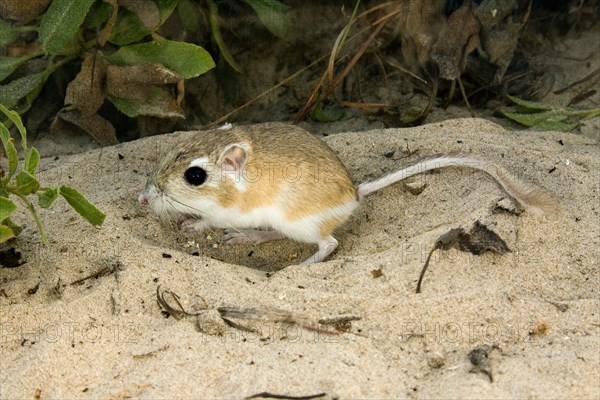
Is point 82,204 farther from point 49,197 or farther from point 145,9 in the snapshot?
point 145,9

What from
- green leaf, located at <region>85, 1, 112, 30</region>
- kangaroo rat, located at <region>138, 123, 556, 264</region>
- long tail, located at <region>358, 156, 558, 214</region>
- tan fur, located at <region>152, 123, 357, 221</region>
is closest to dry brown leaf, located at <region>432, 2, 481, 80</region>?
long tail, located at <region>358, 156, 558, 214</region>

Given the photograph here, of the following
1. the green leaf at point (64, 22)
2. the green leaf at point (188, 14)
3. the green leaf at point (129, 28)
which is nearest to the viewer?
the green leaf at point (64, 22)

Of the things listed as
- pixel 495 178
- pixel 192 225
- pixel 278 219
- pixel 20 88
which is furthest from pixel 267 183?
pixel 20 88

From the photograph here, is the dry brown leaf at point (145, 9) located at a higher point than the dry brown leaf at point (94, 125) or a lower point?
higher

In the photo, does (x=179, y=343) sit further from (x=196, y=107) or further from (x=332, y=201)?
(x=196, y=107)

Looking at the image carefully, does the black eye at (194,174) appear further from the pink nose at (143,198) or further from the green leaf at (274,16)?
the green leaf at (274,16)

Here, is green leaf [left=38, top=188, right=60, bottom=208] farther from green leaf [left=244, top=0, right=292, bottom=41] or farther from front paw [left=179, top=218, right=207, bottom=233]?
green leaf [left=244, top=0, right=292, bottom=41]

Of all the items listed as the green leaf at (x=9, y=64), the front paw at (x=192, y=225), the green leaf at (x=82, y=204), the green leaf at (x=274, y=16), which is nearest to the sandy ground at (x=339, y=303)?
the front paw at (x=192, y=225)
